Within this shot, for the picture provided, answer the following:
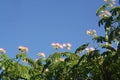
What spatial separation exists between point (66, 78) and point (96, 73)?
793 millimetres

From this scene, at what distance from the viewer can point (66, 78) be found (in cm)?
743

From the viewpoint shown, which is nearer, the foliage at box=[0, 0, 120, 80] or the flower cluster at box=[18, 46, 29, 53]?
the foliage at box=[0, 0, 120, 80]

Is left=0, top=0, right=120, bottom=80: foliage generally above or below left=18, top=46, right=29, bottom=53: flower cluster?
below

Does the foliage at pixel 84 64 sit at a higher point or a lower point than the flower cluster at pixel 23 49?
lower

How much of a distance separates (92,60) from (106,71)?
433 millimetres

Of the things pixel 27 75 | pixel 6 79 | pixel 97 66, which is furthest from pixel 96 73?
pixel 6 79

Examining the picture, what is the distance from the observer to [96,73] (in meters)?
6.96

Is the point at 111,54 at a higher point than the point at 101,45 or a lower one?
lower

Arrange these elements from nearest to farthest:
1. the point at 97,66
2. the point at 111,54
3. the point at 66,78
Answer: the point at 111,54, the point at 97,66, the point at 66,78

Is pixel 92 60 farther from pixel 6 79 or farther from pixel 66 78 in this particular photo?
pixel 6 79

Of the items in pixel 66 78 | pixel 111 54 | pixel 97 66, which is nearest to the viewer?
pixel 111 54

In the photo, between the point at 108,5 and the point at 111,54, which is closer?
the point at 111,54

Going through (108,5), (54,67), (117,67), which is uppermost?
(108,5)

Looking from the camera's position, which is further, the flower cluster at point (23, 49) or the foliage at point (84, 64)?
the flower cluster at point (23, 49)
